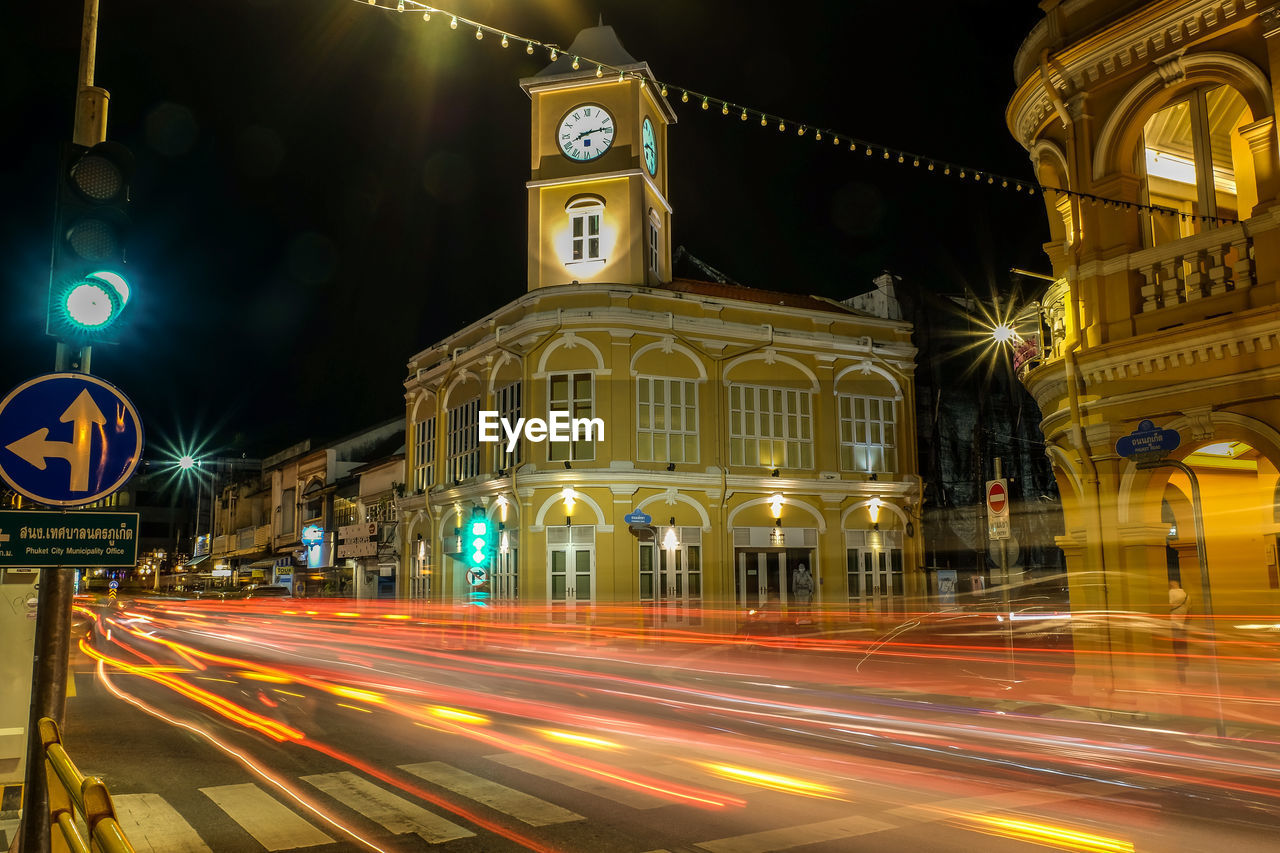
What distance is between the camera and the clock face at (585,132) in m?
32.3

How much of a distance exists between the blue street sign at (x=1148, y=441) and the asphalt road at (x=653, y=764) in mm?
3337

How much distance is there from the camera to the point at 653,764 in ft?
30.1

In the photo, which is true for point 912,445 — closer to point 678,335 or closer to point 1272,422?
point 678,335

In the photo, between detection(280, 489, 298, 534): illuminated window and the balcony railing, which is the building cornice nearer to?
the balcony railing

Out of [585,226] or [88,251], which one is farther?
[585,226]

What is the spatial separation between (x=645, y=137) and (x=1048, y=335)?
67.4 feet

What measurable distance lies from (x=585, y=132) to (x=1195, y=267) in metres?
23.6

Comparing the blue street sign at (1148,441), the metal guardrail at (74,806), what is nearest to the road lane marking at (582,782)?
the metal guardrail at (74,806)

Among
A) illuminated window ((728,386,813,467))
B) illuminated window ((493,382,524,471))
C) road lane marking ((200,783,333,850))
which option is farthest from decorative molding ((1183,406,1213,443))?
illuminated window ((493,382,524,471))

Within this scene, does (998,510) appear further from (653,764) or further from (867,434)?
(867,434)

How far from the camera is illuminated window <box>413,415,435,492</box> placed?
36.5 meters

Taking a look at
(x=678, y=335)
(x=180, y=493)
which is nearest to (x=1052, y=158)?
(x=678, y=335)

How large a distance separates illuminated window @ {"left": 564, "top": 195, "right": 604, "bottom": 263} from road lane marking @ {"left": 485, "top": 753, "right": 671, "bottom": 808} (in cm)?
2422

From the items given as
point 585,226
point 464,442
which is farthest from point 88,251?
point 464,442
